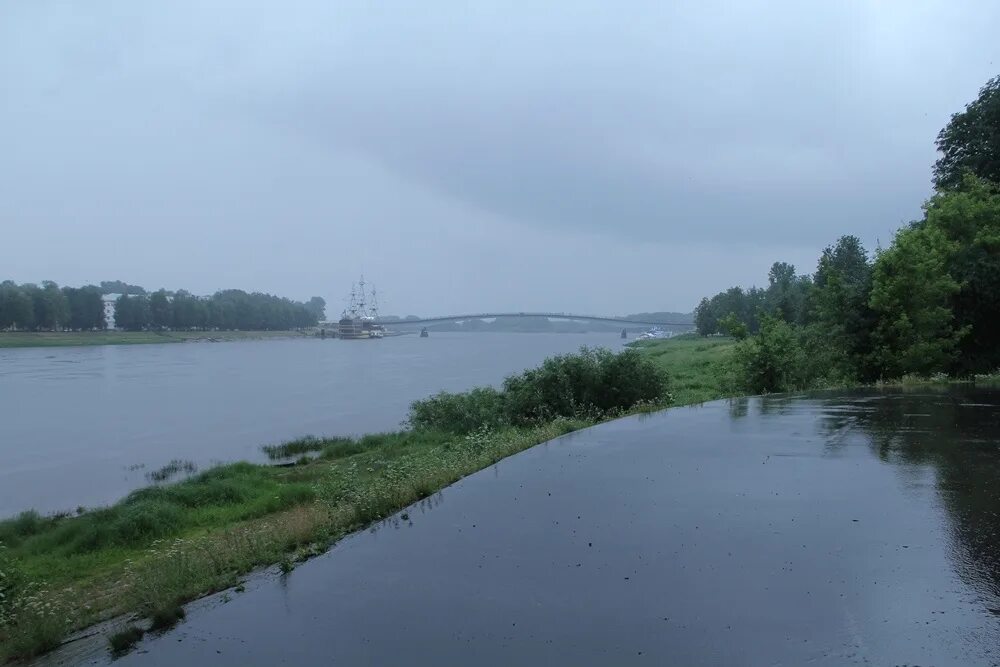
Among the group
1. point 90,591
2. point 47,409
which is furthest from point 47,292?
point 90,591

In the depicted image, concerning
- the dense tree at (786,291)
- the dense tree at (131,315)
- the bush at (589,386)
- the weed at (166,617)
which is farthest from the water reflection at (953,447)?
the dense tree at (131,315)

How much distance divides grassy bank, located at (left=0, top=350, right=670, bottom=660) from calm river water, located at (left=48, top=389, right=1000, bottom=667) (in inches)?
19.6

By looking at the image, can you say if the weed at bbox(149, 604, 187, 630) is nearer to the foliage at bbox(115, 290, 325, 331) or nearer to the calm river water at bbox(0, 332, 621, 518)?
the calm river water at bbox(0, 332, 621, 518)

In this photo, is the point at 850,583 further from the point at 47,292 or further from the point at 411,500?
the point at 47,292

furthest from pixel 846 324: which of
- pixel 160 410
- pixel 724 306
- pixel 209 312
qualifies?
pixel 209 312

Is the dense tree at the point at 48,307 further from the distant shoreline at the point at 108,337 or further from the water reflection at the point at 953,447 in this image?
the water reflection at the point at 953,447

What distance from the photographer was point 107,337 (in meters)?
A: 93.2

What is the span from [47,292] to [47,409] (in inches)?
2277

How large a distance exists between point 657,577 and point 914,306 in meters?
18.6

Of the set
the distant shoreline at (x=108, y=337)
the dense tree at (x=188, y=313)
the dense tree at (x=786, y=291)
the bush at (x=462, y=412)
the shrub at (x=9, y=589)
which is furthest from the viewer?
the dense tree at (x=188, y=313)

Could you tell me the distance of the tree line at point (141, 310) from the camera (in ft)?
275

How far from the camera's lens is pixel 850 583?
18.1 feet

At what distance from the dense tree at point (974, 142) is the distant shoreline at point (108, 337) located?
9007cm

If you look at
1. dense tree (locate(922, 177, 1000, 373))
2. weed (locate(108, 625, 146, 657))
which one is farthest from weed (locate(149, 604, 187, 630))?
dense tree (locate(922, 177, 1000, 373))
